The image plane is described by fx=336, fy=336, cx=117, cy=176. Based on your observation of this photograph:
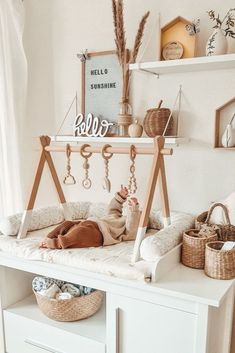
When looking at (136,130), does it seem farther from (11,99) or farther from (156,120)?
(11,99)

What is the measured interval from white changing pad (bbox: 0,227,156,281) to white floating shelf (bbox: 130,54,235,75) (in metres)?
0.80

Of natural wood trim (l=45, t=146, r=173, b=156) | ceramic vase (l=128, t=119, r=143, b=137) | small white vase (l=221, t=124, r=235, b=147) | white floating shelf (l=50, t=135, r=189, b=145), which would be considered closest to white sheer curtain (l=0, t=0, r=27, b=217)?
white floating shelf (l=50, t=135, r=189, b=145)

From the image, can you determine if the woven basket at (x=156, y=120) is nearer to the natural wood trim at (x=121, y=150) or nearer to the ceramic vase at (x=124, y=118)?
the ceramic vase at (x=124, y=118)

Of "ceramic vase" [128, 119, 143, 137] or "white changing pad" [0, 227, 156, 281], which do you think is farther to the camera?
"ceramic vase" [128, 119, 143, 137]

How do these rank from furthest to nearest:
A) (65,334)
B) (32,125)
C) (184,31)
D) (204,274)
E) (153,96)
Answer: (32,125) → (153,96) → (184,31) → (65,334) → (204,274)

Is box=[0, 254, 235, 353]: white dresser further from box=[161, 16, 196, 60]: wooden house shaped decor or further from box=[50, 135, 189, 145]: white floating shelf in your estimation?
box=[161, 16, 196, 60]: wooden house shaped decor

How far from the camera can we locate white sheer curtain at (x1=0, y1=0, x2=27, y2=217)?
1.84 metres

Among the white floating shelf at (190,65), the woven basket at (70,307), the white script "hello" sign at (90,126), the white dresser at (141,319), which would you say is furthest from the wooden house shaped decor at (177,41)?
the woven basket at (70,307)

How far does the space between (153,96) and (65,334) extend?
118 centimetres

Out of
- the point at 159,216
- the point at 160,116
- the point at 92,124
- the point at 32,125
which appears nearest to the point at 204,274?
the point at 159,216

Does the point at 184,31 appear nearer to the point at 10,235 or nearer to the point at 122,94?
the point at 122,94

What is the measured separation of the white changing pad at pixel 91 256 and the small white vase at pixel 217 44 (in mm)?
893

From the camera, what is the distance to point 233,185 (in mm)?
1574

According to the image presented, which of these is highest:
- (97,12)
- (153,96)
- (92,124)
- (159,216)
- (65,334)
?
(97,12)
